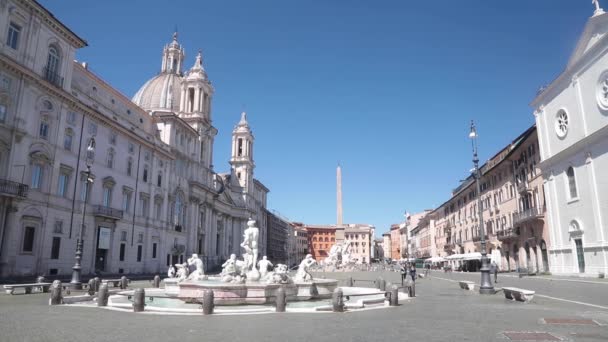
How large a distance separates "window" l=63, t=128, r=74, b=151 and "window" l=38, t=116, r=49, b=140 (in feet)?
6.92

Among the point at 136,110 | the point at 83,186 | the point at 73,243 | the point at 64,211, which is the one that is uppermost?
the point at 136,110

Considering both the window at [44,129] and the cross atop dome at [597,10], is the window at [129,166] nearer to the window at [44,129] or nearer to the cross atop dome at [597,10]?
the window at [44,129]

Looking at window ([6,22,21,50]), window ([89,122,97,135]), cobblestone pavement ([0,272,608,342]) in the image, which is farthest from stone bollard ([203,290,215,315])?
window ([89,122,97,135])

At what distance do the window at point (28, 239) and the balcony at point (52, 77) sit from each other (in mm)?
11298

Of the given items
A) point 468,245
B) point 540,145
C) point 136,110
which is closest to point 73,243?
point 136,110

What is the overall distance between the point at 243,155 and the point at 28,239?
211 ft

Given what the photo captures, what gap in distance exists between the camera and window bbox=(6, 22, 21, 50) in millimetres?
29150

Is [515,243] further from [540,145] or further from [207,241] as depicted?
[207,241]

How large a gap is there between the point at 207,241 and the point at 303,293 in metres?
52.4

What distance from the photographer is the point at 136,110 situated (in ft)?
169

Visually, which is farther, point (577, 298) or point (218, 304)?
point (577, 298)

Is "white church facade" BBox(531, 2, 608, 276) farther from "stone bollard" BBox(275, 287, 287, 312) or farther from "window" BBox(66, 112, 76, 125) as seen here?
"window" BBox(66, 112, 76, 125)

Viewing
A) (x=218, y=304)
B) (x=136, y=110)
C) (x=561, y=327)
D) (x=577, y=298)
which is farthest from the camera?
(x=136, y=110)

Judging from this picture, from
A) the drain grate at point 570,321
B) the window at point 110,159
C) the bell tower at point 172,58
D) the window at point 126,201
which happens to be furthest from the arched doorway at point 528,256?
the bell tower at point 172,58
